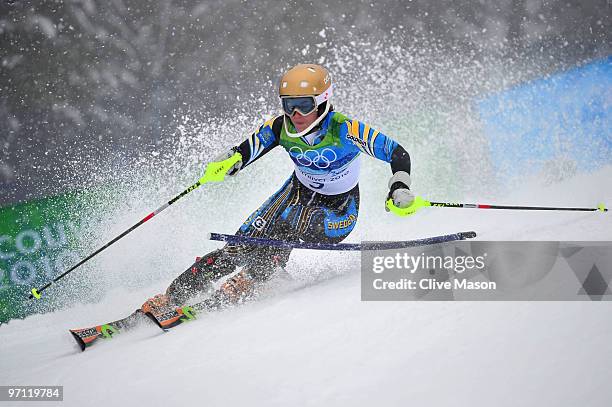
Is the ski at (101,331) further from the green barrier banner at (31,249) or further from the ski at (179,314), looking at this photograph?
the green barrier banner at (31,249)

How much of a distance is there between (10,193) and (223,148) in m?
1.98

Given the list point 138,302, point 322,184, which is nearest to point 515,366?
point 322,184

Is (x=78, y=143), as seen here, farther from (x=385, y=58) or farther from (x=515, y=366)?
(x=515, y=366)

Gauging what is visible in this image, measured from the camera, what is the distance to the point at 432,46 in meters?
6.06

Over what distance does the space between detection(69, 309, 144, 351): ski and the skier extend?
0.11 meters

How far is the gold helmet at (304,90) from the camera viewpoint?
3068mm

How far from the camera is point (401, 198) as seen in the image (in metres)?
2.88

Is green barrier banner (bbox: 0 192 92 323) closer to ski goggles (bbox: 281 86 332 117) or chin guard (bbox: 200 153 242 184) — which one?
chin guard (bbox: 200 153 242 184)

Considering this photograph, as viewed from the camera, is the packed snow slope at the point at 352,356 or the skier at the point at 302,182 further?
the skier at the point at 302,182

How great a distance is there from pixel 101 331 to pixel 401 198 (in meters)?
1.90

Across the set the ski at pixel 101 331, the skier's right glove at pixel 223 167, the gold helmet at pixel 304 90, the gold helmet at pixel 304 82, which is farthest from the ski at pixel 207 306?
the gold helmet at pixel 304 82

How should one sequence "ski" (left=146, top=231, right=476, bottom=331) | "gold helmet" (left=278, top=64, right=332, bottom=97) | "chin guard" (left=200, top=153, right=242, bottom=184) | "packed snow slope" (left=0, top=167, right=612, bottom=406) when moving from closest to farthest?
1. "packed snow slope" (left=0, top=167, right=612, bottom=406)
2. "gold helmet" (left=278, top=64, right=332, bottom=97)
3. "ski" (left=146, top=231, right=476, bottom=331)
4. "chin guard" (left=200, top=153, right=242, bottom=184)

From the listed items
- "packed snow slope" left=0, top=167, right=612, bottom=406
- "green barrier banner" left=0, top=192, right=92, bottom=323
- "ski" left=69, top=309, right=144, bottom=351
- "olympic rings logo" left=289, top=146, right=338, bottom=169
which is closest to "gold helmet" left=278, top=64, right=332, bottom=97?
"olympic rings logo" left=289, top=146, right=338, bottom=169

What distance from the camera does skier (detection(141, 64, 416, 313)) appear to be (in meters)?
3.12
